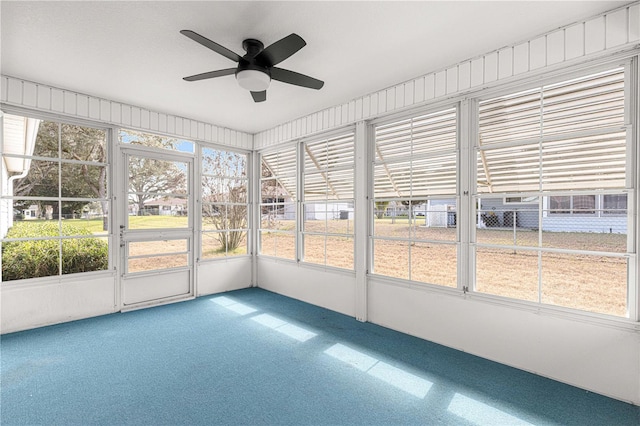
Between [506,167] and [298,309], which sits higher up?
[506,167]

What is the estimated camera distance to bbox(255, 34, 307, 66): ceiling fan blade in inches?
78.7

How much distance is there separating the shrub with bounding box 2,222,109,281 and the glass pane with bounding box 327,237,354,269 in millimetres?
3114

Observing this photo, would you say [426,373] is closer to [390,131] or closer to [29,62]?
[390,131]

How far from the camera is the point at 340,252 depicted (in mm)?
4230

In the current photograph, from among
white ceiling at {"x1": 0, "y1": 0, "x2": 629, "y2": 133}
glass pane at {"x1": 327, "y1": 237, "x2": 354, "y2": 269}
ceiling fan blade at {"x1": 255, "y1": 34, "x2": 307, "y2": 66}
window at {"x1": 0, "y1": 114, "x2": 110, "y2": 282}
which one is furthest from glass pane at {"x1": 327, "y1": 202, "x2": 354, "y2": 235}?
window at {"x1": 0, "y1": 114, "x2": 110, "y2": 282}

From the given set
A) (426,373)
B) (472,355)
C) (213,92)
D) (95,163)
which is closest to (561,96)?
(472,355)

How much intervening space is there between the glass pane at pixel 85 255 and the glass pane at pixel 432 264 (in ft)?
13.5

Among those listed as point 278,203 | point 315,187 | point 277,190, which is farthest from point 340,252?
point 277,190

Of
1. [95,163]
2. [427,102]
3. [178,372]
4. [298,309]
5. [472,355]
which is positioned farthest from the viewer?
[298,309]

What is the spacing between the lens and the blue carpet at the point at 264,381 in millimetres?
1962

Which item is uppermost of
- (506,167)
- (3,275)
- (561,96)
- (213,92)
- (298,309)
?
(213,92)

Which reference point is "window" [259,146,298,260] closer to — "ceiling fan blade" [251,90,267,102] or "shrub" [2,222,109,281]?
"ceiling fan blade" [251,90,267,102]

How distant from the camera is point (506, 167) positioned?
2840 millimetres

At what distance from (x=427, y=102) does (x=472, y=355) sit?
2.66m
